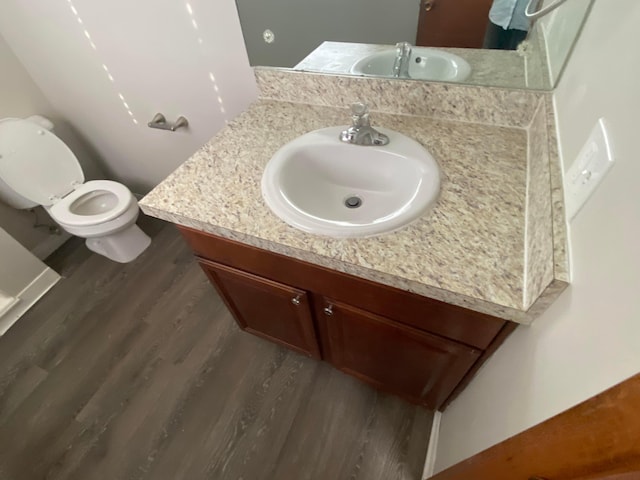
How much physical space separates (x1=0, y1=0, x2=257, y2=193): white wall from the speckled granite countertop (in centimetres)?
38

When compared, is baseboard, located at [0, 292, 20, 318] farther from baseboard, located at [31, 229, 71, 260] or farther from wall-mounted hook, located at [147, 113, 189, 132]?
wall-mounted hook, located at [147, 113, 189, 132]

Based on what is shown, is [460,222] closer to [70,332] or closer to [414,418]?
[414,418]

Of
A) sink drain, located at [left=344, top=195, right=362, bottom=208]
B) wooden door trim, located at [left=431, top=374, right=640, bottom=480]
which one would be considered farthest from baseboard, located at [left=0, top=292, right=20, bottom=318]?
wooden door trim, located at [left=431, top=374, right=640, bottom=480]

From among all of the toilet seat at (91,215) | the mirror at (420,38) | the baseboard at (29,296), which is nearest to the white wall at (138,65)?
the mirror at (420,38)

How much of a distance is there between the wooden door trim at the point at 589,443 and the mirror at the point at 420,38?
0.76 m

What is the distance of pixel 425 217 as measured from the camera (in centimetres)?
70

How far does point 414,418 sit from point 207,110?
1.53 m

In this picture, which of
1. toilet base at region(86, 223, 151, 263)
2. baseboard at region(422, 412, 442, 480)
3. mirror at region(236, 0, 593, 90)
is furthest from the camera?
toilet base at region(86, 223, 151, 263)

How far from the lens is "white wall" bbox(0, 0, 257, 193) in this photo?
3.80 ft

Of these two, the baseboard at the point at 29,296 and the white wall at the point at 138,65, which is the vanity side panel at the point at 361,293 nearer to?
the white wall at the point at 138,65

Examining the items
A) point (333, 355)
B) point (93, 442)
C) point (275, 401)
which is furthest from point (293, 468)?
point (93, 442)

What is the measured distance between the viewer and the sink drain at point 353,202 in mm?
924

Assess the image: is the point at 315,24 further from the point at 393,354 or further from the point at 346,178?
the point at 393,354

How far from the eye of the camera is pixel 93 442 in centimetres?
124
